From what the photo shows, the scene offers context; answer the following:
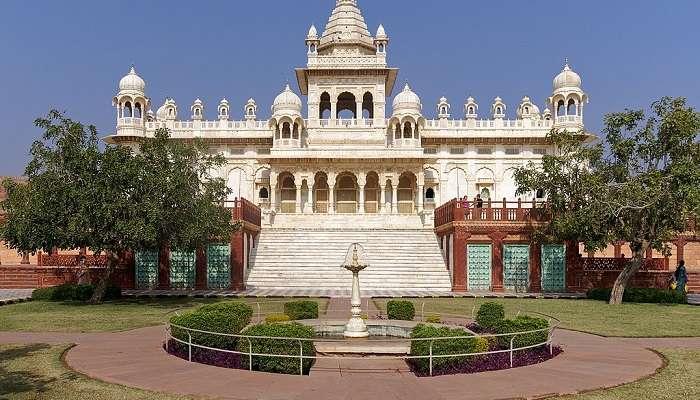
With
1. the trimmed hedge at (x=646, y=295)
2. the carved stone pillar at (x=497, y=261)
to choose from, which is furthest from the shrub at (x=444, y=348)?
the carved stone pillar at (x=497, y=261)

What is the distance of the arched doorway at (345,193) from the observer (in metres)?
51.5

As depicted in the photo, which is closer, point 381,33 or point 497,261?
point 497,261

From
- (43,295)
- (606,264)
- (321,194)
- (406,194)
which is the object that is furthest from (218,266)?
(406,194)

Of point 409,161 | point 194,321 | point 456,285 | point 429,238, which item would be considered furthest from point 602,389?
point 409,161

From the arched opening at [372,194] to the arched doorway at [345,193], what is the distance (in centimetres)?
101

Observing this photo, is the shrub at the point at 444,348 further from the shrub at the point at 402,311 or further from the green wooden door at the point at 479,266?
the green wooden door at the point at 479,266

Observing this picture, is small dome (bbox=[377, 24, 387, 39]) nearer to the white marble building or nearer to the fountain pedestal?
the white marble building

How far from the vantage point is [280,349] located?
11438mm

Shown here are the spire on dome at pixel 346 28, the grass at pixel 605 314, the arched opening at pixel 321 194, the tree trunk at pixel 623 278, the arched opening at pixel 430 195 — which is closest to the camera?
the grass at pixel 605 314

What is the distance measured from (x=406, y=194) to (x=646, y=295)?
2674 centimetres

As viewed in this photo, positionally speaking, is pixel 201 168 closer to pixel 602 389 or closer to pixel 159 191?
pixel 159 191

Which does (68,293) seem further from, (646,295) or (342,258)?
(646,295)

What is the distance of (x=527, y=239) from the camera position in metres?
30.9

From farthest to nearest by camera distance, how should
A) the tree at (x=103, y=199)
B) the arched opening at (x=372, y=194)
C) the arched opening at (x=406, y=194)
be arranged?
the arched opening at (x=406, y=194) < the arched opening at (x=372, y=194) < the tree at (x=103, y=199)
